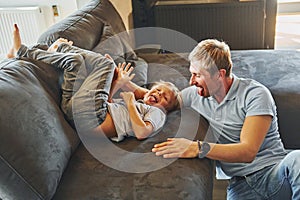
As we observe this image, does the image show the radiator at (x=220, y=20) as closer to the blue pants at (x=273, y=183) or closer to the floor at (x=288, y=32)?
the floor at (x=288, y=32)

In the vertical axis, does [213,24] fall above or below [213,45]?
below

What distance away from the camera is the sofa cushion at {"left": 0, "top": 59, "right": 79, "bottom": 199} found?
1.25 m

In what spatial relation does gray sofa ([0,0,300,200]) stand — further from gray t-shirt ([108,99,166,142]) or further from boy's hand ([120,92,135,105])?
boy's hand ([120,92,135,105])

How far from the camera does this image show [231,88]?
1688mm

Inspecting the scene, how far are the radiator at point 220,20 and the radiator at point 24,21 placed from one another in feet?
3.87

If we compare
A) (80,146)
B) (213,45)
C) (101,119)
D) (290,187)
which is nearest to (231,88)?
(213,45)

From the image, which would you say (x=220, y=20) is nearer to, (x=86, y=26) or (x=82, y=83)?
(x=86, y=26)

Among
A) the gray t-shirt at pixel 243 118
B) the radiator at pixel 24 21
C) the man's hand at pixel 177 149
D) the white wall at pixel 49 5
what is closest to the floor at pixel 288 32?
the white wall at pixel 49 5

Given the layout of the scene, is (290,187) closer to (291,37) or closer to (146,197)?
(146,197)

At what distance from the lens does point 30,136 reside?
4.33ft

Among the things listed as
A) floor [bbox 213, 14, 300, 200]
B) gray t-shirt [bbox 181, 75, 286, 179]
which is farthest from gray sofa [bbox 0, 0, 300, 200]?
floor [bbox 213, 14, 300, 200]

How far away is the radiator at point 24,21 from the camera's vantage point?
11.9ft

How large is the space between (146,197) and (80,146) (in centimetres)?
49

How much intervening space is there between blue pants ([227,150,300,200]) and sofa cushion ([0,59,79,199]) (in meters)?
0.77
